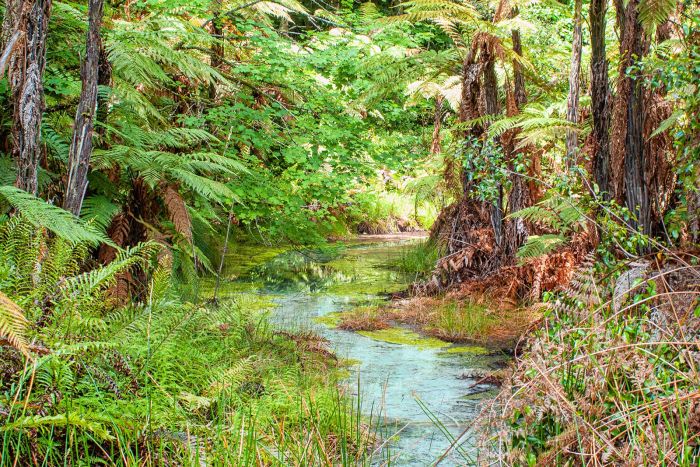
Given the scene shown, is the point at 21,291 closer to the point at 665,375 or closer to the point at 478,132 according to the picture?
the point at 665,375

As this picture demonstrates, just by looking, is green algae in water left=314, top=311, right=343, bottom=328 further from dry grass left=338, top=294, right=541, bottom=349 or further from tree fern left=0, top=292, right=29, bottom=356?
tree fern left=0, top=292, right=29, bottom=356

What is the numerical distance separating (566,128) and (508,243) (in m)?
1.69

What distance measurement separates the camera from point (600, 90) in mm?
4031

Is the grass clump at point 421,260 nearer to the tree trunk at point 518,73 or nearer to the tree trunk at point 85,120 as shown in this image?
the tree trunk at point 518,73

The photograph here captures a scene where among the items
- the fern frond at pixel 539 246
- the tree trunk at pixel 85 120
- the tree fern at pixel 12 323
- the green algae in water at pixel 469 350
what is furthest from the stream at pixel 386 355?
the tree trunk at pixel 85 120

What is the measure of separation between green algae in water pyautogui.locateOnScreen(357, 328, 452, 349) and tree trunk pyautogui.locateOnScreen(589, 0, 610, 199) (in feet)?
5.02

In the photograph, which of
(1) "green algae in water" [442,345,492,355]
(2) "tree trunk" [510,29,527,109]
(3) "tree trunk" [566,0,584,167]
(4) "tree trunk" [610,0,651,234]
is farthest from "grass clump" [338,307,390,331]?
(2) "tree trunk" [510,29,527,109]

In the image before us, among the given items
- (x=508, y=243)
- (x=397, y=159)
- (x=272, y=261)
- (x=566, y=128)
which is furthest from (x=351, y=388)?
(x=272, y=261)

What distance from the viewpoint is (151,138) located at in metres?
4.25

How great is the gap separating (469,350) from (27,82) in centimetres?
319

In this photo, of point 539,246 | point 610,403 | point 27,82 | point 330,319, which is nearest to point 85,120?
point 27,82

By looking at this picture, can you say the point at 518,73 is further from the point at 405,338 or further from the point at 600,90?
the point at 405,338

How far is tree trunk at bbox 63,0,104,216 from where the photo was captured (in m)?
2.86

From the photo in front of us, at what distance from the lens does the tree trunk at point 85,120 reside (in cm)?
286
